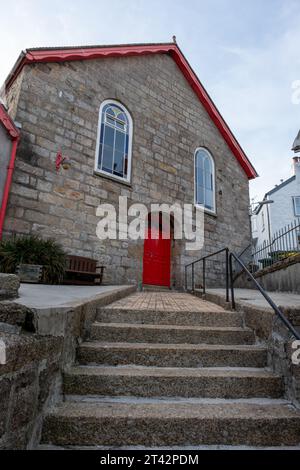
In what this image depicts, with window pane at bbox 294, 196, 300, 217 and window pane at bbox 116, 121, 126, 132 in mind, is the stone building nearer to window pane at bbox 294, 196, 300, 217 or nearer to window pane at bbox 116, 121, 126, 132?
window pane at bbox 116, 121, 126, 132

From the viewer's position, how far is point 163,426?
2002 mm

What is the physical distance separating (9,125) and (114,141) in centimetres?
315

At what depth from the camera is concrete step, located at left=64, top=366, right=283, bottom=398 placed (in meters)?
2.36

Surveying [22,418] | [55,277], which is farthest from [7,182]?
[22,418]

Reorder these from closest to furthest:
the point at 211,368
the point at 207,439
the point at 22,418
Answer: the point at 22,418 → the point at 207,439 → the point at 211,368

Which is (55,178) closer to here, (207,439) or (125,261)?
(125,261)

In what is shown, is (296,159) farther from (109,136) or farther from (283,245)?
(109,136)

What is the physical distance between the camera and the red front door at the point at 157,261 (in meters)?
8.88

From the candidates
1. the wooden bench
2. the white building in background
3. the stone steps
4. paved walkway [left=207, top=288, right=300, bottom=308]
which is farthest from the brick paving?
the white building in background

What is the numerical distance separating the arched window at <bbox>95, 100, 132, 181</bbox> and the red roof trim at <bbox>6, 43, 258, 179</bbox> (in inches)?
58.0

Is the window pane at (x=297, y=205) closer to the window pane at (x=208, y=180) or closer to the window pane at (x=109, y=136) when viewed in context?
the window pane at (x=208, y=180)

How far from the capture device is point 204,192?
10711 mm

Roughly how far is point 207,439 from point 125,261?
5.98m

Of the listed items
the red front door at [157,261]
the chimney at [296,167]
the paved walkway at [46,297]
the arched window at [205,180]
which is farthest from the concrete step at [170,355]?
the chimney at [296,167]
